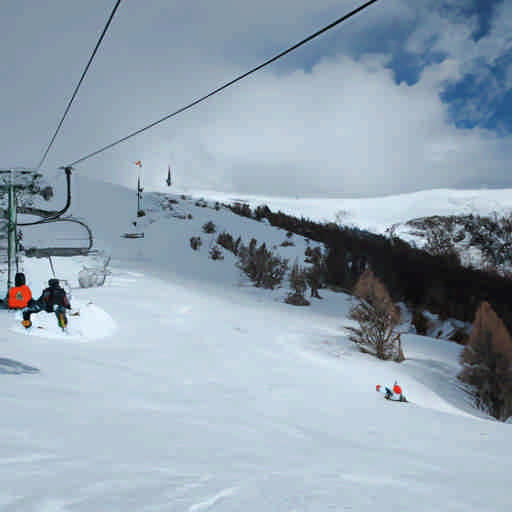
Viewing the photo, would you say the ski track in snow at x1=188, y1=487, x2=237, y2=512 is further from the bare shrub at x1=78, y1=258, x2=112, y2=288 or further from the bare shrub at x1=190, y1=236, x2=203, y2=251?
the bare shrub at x1=190, y1=236, x2=203, y2=251

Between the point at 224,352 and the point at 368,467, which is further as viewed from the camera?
the point at 224,352

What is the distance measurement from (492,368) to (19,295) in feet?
20.0

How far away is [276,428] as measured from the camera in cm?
185

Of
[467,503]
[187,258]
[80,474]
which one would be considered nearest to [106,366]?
[80,474]

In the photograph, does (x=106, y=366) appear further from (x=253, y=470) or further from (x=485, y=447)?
(x=485, y=447)

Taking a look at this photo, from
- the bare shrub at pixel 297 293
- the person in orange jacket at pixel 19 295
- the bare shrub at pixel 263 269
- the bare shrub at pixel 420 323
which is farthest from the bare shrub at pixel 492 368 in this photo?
the bare shrub at pixel 263 269

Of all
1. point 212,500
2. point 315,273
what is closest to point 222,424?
point 212,500

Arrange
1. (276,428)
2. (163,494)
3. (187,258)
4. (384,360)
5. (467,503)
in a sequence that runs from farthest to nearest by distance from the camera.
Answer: (187,258) → (384,360) → (276,428) → (467,503) → (163,494)

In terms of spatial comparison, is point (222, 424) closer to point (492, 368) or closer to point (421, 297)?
point (492, 368)

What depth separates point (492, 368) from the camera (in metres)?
4.69

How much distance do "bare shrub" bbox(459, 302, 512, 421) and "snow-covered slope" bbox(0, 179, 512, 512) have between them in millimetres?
308

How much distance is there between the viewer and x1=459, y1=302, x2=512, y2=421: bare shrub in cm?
456

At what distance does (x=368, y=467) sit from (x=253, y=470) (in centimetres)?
50

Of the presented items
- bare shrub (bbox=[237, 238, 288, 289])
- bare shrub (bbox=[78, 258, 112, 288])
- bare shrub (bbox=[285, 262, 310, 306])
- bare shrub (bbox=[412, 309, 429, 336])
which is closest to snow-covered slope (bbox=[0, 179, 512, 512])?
bare shrub (bbox=[78, 258, 112, 288])
